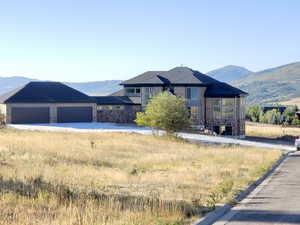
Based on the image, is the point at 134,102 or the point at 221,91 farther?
the point at 134,102

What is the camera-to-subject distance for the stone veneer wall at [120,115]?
202ft

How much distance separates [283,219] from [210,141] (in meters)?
34.3

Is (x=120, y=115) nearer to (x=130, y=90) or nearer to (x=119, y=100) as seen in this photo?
(x=119, y=100)

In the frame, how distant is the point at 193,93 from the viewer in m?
58.5

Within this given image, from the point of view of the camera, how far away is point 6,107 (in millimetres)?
54062

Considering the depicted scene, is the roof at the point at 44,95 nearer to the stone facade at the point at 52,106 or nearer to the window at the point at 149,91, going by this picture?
the stone facade at the point at 52,106

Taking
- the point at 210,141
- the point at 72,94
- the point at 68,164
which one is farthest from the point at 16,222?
the point at 72,94

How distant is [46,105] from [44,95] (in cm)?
186

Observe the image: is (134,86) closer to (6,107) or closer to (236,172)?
(6,107)

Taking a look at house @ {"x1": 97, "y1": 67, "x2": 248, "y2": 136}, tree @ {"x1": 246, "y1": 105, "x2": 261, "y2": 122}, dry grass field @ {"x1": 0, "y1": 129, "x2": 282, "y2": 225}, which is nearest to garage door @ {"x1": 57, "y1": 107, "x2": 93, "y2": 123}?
house @ {"x1": 97, "y1": 67, "x2": 248, "y2": 136}

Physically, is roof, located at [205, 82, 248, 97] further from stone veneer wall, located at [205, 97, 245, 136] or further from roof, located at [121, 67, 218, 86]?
roof, located at [121, 67, 218, 86]

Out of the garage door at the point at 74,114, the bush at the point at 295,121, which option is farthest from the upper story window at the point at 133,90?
the bush at the point at 295,121

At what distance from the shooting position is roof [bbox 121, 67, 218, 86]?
58.7m

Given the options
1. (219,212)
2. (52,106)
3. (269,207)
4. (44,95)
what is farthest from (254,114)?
(219,212)
